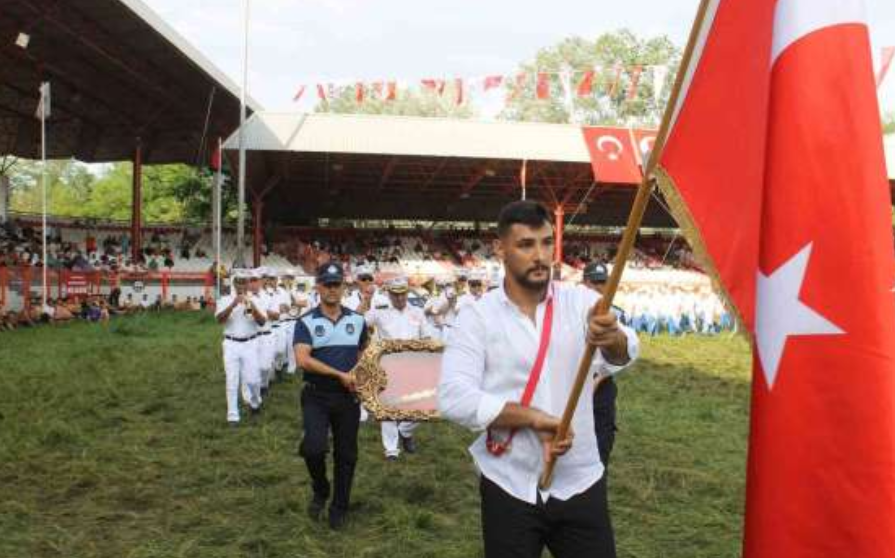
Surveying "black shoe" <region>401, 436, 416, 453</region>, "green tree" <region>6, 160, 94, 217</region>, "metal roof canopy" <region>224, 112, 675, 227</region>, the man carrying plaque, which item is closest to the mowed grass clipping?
"black shoe" <region>401, 436, 416, 453</region>

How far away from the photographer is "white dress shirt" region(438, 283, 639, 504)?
2.87 m

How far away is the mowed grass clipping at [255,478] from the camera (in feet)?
18.5

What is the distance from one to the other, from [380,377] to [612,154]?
21787 millimetres

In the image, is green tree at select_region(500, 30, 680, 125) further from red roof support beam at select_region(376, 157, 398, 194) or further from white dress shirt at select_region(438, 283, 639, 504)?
white dress shirt at select_region(438, 283, 639, 504)

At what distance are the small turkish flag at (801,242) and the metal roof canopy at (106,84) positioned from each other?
1745cm

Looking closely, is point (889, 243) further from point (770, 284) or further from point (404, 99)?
point (404, 99)

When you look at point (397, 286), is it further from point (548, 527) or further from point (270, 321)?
point (548, 527)

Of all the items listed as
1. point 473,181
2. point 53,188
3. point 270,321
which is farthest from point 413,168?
point 53,188

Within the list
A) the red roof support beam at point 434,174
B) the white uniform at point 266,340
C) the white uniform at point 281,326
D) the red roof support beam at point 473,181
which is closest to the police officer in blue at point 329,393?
the white uniform at point 266,340

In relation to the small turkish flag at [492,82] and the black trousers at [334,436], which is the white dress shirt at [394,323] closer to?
the black trousers at [334,436]

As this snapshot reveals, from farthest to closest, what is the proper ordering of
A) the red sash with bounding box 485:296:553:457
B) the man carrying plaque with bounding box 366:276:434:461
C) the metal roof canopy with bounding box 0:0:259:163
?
the metal roof canopy with bounding box 0:0:259:163 < the man carrying plaque with bounding box 366:276:434:461 < the red sash with bounding box 485:296:553:457

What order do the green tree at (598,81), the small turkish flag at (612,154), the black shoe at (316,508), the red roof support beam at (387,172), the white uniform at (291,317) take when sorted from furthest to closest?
1. the green tree at (598,81)
2. the red roof support beam at (387,172)
3. the small turkish flag at (612,154)
4. the white uniform at (291,317)
5. the black shoe at (316,508)

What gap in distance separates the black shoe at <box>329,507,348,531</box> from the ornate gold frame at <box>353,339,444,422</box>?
1.01 meters

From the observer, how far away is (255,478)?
23.8ft
